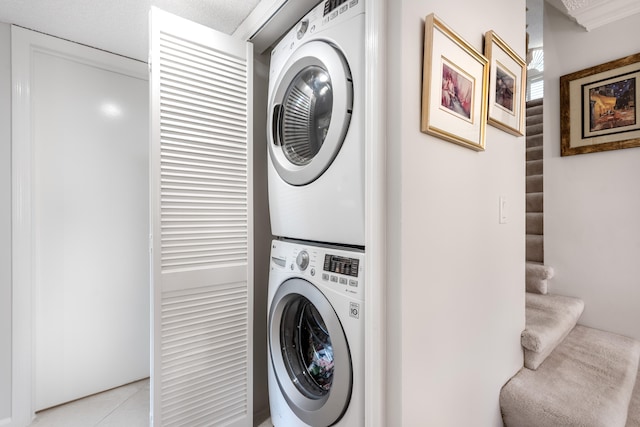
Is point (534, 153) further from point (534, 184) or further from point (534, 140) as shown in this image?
point (534, 184)

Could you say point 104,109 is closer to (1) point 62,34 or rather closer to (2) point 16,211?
(1) point 62,34

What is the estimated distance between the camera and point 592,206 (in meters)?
1.93

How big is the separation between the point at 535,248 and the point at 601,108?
1.09m

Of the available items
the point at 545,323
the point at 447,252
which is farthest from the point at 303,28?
the point at 545,323

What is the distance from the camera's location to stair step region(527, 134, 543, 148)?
Answer: 9.56 ft

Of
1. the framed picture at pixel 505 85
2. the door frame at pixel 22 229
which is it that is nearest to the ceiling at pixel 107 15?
the door frame at pixel 22 229

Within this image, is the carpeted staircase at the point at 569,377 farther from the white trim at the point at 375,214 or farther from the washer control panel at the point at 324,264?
the washer control panel at the point at 324,264

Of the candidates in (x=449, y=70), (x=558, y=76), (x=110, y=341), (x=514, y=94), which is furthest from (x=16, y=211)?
(x=558, y=76)

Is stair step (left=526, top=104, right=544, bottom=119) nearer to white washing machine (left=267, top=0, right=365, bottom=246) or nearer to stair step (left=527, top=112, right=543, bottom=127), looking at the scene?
stair step (left=527, top=112, right=543, bottom=127)

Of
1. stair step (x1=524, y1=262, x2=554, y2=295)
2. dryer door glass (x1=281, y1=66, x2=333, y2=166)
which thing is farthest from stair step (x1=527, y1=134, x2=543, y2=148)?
dryer door glass (x1=281, y1=66, x2=333, y2=166)

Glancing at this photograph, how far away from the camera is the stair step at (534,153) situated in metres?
2.82

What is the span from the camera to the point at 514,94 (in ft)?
4.50

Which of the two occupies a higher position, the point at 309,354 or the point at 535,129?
the point at 535,129

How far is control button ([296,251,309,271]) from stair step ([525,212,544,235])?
2.30 m
